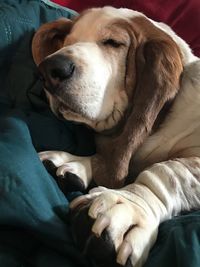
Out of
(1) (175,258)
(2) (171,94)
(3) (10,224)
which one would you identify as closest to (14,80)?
(2) (171,94)

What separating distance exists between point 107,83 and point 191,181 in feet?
0.91

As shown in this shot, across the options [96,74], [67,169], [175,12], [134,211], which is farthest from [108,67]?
[175,12]

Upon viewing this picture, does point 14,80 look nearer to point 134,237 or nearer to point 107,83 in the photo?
point 107,83

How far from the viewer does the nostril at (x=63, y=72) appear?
1.00 m

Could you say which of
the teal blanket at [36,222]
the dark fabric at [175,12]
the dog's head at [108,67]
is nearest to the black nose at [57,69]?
the dog's head at [108,67]

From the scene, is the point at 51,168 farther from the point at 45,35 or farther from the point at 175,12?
the point at 175,12

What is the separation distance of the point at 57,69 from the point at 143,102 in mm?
197

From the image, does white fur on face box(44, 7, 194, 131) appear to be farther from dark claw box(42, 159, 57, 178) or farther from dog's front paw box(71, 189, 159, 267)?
dog's front paw box(71, 189, 159, 267)

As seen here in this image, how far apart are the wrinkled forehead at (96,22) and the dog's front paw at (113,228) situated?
1.34ft

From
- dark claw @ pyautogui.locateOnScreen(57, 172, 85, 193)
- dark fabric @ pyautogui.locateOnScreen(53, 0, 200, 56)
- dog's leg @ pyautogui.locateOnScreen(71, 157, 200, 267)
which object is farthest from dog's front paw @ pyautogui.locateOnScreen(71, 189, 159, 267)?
dark fabric @ pyautogui.locateOnScreen(53, 0, 200, 56)

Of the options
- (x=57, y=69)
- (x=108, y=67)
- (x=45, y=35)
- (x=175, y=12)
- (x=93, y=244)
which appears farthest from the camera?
(x=175, y=12)

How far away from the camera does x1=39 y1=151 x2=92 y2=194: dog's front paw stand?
40.6 inches

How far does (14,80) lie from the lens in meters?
1.23

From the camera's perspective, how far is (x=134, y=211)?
0.88 metres
